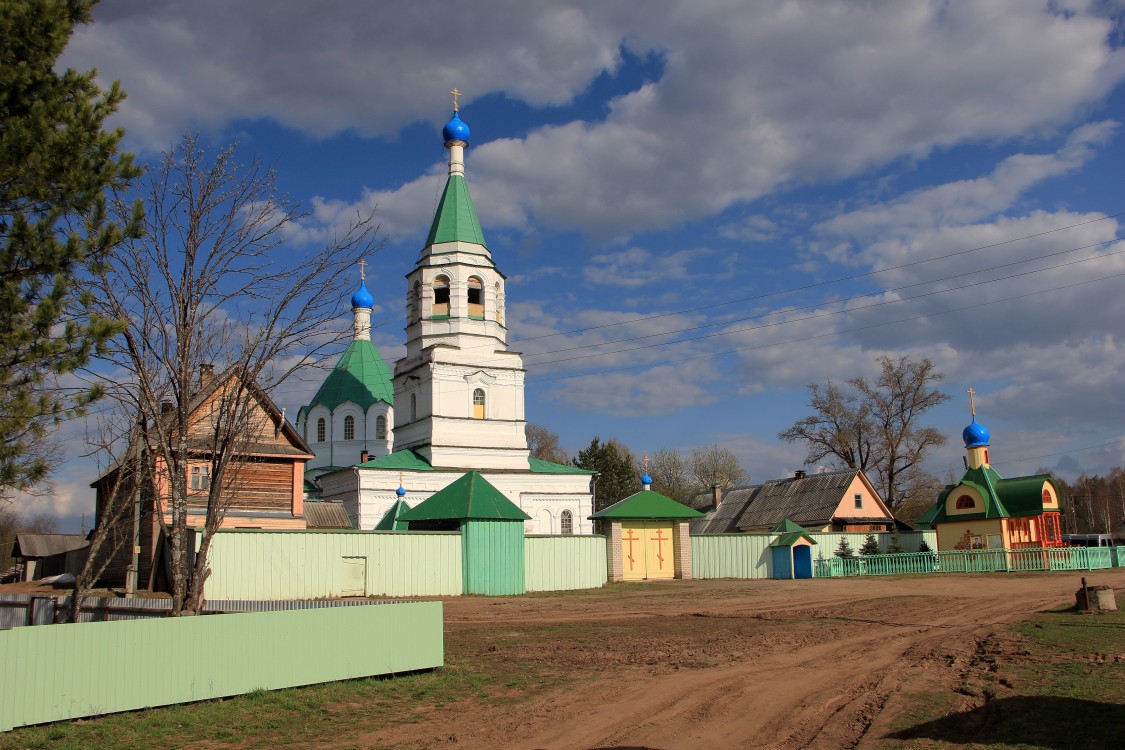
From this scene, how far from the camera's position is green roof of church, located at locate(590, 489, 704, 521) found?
31.7 meters

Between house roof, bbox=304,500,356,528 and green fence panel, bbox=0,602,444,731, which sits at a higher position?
house roof, bbox=304,500,356,528

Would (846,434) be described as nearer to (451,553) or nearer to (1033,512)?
(1033,512)

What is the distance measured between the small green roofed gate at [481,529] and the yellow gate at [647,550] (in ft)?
18.6

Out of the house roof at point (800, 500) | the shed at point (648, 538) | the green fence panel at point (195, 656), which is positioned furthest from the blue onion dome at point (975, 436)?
the green fence panel at point (195, 656)

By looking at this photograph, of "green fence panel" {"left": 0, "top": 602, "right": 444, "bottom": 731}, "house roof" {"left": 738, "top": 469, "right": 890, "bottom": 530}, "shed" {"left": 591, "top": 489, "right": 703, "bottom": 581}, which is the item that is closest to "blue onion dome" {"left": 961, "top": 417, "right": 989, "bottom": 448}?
"house roof" {"left": 738, "top": 469, "right": 890, "bottom": 530}

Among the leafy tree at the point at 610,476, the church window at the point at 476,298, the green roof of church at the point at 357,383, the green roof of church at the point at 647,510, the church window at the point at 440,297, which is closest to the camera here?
the green roof of church at the point at 647,510

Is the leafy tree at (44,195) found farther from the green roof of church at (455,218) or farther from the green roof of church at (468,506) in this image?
the green roof of church at (455,218)

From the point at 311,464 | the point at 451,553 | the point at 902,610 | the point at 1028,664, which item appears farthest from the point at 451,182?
the point at 1028,664

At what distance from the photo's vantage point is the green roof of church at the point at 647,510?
31672 mm

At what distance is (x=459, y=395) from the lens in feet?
147

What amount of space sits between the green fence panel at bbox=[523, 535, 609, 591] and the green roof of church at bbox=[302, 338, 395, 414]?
26587mm

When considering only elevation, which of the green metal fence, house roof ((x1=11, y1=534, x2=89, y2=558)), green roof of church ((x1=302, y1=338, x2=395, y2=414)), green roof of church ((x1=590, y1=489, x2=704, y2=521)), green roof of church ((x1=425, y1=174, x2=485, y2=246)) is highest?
green roof of church ((x1=425, y1=174, x2=485, y2=246))

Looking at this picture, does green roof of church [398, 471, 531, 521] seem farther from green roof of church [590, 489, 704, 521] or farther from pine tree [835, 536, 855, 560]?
pine tree [835, 536, 855, 560]

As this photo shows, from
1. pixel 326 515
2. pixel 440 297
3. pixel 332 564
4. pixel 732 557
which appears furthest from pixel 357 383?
pixel 332 564
